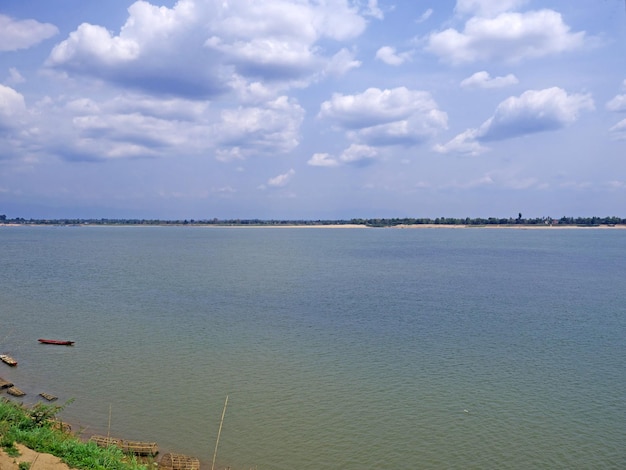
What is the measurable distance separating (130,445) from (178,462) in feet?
7.60

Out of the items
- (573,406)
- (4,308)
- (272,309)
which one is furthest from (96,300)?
(573,406)

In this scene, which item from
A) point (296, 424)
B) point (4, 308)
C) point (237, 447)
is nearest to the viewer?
point (237, 447)

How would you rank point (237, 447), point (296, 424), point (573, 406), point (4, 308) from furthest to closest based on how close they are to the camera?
1. point (4, 308)
2. point (573, 406)
3. point (296, 424)
4. point (237, 447)

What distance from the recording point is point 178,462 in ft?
55.7

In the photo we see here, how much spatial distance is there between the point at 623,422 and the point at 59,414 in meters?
25.9

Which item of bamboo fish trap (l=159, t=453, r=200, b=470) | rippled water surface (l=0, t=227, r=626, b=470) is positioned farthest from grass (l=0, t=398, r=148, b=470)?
rippled water surface (l=0, t=227, r=626, b=470)

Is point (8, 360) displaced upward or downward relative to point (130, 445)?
upward

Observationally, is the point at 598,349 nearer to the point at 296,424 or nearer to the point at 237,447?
the point at 296,424

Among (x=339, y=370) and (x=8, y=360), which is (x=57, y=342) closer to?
(x=8, y=360)

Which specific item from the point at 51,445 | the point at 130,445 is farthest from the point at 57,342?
the point at 51,445

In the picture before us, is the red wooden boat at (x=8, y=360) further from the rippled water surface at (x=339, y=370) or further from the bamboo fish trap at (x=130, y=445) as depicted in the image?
the bamboo fish trap at (x=130, y=445)

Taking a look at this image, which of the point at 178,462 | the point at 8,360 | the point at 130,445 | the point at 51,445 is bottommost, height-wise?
the point at 178,462

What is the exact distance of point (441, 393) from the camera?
24109mm

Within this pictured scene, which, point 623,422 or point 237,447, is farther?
point 623,422
